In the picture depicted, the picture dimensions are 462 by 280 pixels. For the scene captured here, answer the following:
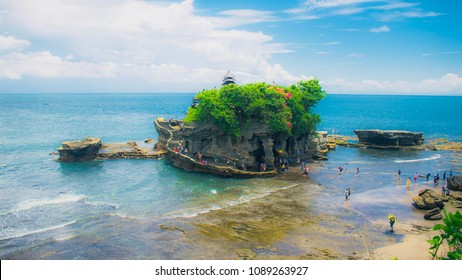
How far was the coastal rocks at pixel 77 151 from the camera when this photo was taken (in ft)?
187

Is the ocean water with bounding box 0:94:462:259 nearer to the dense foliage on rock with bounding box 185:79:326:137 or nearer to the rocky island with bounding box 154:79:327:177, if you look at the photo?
the rocky island with bounding box 154:79:327:177

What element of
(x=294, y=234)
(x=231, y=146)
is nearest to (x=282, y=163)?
(x=231, y=146)

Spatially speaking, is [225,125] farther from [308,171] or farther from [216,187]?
[308,171]

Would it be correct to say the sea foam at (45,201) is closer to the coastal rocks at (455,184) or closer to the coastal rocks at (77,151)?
the coastal rocks at (77,151)

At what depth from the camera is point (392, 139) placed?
6931 cm

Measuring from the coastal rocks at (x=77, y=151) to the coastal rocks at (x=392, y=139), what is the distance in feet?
158

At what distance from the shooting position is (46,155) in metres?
62.9

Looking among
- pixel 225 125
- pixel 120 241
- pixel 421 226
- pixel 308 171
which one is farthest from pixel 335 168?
pixel 120 241

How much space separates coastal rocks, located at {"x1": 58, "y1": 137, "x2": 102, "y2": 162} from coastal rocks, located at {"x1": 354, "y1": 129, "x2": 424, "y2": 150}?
48.1 metres

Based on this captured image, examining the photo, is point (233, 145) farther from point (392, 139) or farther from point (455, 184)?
point (392, 139)

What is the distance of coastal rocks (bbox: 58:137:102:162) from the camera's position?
5713cm

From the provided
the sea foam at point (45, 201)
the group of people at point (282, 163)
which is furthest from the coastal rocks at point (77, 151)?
the group of people at point (282, 163)

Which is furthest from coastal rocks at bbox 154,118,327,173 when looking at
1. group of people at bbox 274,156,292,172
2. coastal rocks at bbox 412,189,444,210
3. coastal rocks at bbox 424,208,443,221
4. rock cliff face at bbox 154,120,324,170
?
coastal rocks at bbox 424,208,443,221

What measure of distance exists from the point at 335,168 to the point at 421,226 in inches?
859
